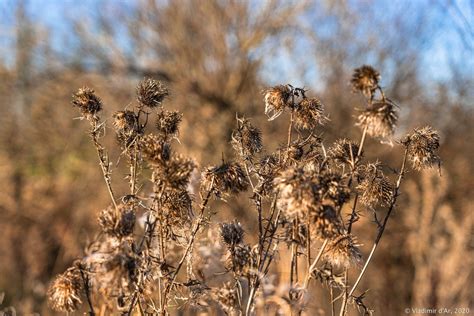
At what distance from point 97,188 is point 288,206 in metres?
10.2

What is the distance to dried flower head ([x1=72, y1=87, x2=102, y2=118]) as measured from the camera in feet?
6.11

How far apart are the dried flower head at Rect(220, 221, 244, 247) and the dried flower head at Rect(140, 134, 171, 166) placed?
396mm

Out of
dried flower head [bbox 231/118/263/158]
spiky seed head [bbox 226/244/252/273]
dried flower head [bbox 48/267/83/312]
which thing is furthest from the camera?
dried flower head [bbox 231/118/263/158]

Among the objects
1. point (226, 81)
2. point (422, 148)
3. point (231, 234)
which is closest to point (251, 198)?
point (231, 234)

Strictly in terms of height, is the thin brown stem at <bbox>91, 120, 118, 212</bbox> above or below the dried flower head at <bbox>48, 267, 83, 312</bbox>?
above

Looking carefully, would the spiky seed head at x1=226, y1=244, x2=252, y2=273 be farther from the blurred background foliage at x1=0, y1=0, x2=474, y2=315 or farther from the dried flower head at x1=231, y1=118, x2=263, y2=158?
the blurred background foliage at x1=0, y1=0, x2=474, y2=315

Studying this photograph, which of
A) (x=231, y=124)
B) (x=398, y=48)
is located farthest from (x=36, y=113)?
(x=398, y=48)

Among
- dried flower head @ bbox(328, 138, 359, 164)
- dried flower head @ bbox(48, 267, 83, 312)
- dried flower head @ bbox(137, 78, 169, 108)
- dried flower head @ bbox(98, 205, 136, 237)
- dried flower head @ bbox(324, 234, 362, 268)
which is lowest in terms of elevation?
dried flower head @ bbox(48, 267, 83, 312)

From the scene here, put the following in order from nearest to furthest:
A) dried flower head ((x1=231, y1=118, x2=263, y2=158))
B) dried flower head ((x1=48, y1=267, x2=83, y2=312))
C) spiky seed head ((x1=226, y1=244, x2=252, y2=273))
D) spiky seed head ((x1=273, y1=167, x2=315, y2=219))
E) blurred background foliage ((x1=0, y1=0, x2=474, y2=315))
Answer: spiky seed head ((x1=273, y1=167, x2=315, y2=219)) → dried flower head ((x1=48, y1=267, x2=83, y2=312)) → spiky seed head ((x1=226, y1=244, x2=252, y2=273)) → dried flower head ((x1=231, y1=118, x2=263, y2=158)) → blurred background foliage ((x1=0, y1=0, x2=474, y2=315))

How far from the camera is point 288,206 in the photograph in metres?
1.49

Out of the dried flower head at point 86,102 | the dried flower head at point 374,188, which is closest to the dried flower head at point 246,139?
the dried flower head at point 374,188

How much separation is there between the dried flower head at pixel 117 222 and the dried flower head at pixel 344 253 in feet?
2.01

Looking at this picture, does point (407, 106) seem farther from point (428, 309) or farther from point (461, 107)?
point (428, 309)

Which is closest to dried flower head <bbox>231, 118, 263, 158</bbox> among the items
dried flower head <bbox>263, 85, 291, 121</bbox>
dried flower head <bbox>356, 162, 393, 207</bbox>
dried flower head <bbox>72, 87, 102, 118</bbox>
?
dried flower head <bbox>263, 85, 291, 121</bbox>
